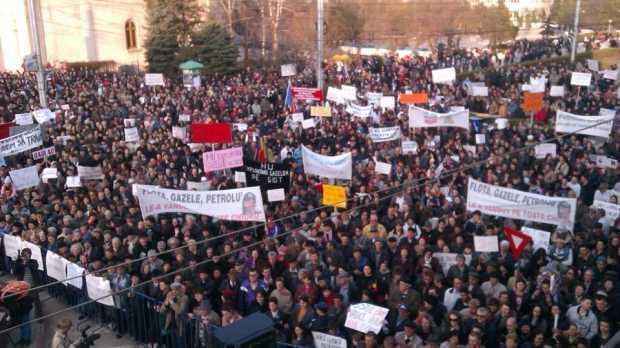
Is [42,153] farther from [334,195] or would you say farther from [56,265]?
[334,195]

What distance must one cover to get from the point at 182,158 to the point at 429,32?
30262 millimetres

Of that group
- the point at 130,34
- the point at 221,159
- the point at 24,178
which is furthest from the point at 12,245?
the point at 130,34

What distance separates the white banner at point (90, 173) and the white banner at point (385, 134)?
676 cm

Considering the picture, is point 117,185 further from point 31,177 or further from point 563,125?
point 563,125

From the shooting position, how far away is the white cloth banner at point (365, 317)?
7.18 meters

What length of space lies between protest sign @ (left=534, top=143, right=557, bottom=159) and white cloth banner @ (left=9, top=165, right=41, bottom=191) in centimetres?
1125

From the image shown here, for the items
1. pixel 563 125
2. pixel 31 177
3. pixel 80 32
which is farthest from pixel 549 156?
pixel 80 32

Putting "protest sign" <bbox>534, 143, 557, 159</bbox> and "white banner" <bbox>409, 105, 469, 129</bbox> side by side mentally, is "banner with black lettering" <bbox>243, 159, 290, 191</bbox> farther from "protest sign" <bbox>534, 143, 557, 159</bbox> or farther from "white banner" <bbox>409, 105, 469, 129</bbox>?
"protest sign" <bbox>534, 143, 557, 159</bbox>

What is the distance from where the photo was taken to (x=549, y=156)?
14070 mm

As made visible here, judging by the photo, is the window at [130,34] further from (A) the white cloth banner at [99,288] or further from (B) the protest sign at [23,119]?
(A) the white cloth banner at [99,288]

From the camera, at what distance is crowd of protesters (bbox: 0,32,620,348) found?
7.41 metres

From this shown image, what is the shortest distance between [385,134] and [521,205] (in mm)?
6452

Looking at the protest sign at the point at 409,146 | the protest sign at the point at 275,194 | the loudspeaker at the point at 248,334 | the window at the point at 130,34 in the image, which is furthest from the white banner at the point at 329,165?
the window at the point at 130,34

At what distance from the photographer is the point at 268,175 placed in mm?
11711
